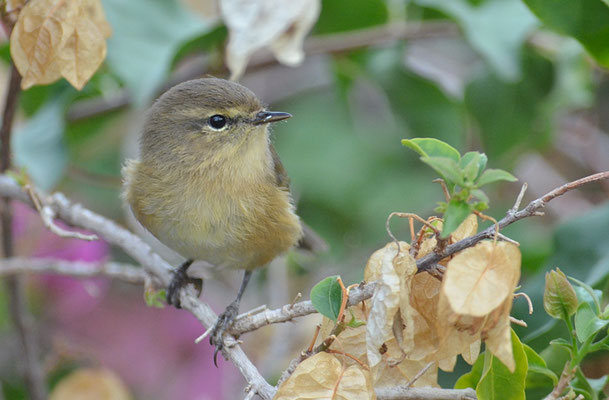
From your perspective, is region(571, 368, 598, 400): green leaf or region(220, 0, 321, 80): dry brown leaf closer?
region(571, 368, 598, 400): green leaf

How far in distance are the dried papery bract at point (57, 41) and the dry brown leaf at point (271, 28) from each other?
2.31ft

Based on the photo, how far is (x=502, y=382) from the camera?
1396 millimetres

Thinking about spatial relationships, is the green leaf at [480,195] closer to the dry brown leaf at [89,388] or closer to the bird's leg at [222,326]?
the bird's leg at [222,326]

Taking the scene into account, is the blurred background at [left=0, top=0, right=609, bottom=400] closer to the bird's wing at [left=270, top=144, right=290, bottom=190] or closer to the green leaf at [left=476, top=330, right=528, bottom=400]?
the bird's wing at [left=270, top=144, right=290, bottom=190]

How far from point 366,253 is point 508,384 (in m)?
2.16

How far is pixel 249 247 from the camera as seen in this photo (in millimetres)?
2424

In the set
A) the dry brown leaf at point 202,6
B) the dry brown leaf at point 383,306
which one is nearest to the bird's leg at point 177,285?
the dry brown leaf at point 383,306

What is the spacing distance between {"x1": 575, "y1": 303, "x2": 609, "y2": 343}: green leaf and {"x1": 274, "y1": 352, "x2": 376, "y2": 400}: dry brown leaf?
1.45 ft

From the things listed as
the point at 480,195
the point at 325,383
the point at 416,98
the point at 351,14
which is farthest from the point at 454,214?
the point at 351,14

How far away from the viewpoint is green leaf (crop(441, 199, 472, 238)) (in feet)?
4.02

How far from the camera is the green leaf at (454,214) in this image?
1.23m

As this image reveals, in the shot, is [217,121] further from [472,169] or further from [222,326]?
[472,169]

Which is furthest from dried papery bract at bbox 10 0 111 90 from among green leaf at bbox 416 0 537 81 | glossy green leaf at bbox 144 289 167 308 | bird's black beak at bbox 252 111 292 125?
green leaf at bbox 416 0 537 81

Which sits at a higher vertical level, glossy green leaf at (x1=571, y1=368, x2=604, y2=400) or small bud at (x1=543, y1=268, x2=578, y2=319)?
small bud at (x1=543, y1=268, x2=578, y2=319)
